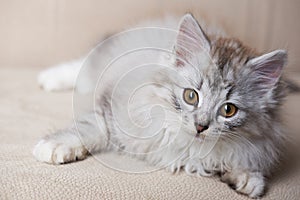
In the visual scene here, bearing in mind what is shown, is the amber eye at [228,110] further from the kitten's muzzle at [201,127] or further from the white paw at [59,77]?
the white paw at [59,77]

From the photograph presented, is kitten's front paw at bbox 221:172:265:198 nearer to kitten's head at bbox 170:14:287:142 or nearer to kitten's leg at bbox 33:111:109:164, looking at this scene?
kitten's head at bbox 170:14:287:142

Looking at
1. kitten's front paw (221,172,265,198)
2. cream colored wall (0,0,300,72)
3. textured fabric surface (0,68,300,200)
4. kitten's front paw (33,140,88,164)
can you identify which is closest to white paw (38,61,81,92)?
cream colored wall (0,0,300,72)

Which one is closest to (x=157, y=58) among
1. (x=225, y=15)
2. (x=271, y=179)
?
(x=271, y=179)

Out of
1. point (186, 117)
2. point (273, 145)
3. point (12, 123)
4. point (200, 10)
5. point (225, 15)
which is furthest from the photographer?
point (225, 15)

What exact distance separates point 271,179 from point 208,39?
18.2 inches

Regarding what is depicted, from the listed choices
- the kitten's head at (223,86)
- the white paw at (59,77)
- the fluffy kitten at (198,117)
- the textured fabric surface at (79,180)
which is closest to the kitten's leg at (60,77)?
the white paw at (59,77)

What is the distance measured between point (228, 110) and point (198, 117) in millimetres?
94

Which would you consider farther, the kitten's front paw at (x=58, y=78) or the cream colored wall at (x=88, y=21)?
the cream colored wall at (x=88, y=21)

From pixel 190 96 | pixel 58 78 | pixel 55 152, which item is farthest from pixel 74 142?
pixel 58 78

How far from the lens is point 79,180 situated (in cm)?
122

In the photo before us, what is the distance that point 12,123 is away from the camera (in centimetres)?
157

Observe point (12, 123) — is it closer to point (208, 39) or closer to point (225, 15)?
point (208, 39)

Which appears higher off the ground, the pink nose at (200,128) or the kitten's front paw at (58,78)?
the kitten's front paw at (58,78)

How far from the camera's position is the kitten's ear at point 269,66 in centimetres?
130
